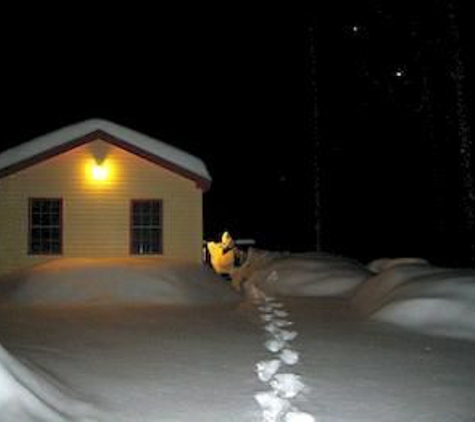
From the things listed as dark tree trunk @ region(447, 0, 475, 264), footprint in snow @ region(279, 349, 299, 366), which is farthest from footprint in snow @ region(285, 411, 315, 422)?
dark tree trunk @ region(447, 0, 475, 264)

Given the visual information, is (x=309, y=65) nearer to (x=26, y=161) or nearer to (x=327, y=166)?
(x=327, y=166)

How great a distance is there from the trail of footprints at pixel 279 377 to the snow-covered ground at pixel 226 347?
0.02m

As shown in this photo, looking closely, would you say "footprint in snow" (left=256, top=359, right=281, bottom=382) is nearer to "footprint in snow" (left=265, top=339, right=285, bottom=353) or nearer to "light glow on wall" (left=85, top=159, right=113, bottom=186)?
"footprint in snow" (left=265, top=339, right=285, bottom=353)

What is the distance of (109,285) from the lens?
15.9 metres

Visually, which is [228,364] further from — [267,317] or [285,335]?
[267,317]

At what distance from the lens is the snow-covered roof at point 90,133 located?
18.3 metres

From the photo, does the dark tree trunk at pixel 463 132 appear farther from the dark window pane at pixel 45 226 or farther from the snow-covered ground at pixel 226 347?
the dark window pane at pixel 45 226

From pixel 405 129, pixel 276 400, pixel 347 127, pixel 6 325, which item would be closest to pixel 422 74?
pixel 405 129

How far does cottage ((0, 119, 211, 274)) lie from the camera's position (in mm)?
18516

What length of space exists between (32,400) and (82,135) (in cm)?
1356

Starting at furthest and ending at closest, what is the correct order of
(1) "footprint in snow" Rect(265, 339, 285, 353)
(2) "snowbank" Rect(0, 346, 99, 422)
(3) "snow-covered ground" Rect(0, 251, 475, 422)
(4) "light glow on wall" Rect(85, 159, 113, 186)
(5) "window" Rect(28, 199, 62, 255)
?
(4) "light glow on wall" Rect(85, 159, 113, 186)
(5) "window" Rect(28, 199, 62, 255)
(1) "footprint in snow" Rect(265, 339, 285, 353)
(3) "snow-covered ground" Rect(0, 251, 475, 422)
(2) "snowbank" Rect(0, 346, 99, 422)

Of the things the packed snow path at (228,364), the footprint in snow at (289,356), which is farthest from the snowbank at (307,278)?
the footprint in snow at (289,356)

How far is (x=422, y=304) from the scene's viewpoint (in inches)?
475

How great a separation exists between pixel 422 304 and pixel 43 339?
648 centimetres
